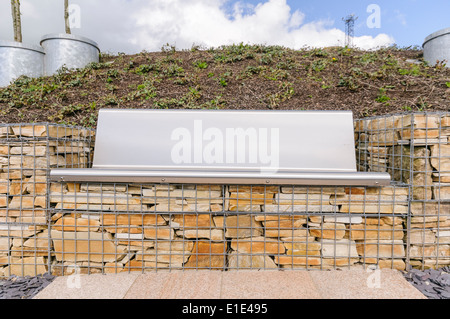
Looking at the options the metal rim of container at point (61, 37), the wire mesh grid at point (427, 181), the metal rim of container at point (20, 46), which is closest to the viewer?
the wire mesh grid at point (427, 181)

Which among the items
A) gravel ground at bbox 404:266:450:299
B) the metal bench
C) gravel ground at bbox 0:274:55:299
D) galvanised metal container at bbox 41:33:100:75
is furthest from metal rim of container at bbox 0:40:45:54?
gravel ground at bbox 404:266:450:299

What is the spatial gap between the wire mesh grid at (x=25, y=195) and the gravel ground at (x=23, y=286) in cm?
7

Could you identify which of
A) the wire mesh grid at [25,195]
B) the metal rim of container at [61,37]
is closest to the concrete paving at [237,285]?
the wire mesh grid at [25,195]

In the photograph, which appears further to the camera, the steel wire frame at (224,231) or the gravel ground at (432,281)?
the steel wire frame at (224,231)

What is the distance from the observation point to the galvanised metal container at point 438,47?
473cm

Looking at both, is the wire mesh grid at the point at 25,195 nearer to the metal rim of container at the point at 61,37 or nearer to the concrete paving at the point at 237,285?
the concrete paving at the point at 237,285

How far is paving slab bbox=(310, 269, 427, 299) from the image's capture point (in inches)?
68.4

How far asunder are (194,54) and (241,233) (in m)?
5.09

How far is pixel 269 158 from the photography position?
6.97 feet

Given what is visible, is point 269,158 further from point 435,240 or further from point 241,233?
point 435,240

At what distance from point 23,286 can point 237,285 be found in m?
1.73

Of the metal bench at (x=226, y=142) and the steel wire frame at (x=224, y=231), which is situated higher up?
the metal bench at (x=226, y=142)
